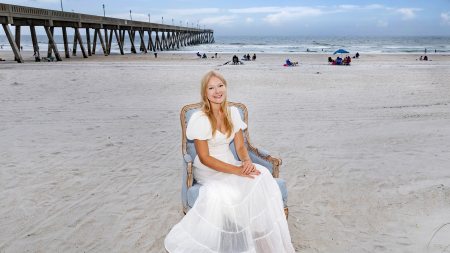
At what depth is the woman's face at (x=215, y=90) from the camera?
10.6 ft

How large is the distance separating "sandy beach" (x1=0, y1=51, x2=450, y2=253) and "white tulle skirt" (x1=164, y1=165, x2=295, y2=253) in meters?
0.56

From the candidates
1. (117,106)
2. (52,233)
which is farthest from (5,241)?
(117,106)

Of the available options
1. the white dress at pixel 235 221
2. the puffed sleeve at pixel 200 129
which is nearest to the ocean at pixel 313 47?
the puffed sleeve at pixel 200 129

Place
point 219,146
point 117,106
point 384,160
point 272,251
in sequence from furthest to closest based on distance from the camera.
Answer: point 117,106, point 384,160, point 219,146, point 272,251

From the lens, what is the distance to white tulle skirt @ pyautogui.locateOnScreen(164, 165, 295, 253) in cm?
283

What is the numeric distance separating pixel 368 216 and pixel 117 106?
23.1 ft

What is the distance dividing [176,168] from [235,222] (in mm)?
2671

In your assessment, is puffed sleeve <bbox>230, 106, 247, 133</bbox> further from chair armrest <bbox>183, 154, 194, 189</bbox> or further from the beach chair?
chair armrest <bbox>183, 154, 194, 189</bbox>

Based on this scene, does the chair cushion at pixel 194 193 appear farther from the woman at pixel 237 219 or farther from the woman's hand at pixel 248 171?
the woman's hand at pixel 248 171

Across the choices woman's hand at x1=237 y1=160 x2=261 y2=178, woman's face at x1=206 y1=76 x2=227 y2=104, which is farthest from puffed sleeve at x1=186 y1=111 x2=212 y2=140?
woman's hand at x1=237 y1=160 x2=261 y2=178

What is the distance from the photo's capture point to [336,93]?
1167 cm

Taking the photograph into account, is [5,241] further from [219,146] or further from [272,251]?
[272,251]

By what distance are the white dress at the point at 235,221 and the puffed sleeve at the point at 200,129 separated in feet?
1.42

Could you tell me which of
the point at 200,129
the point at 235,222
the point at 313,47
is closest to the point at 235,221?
the point at 235,222
